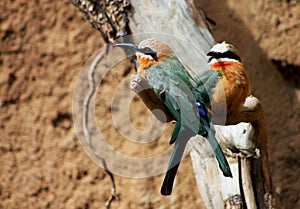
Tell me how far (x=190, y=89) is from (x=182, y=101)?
4 cm

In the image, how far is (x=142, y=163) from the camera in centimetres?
253

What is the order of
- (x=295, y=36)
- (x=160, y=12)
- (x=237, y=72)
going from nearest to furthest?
(x=237, y=72) < (x=160, y=12) < (x=295, y=36)

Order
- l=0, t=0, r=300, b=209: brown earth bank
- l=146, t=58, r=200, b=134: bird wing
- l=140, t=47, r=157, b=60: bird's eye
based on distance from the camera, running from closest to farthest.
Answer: l=146, t=58, r=200, b=134: bird wing → l=140, t=47, r=157, b=60: bird's eye → l=0, t=0, r=300, b=209: brown earth bank

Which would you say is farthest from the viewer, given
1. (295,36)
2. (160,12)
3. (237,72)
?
(295,36)

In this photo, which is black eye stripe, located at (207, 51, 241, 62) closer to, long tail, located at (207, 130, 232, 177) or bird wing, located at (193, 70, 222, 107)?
bird wing, located at (193, 70, 222, 107)

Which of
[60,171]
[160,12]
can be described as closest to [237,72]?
[160,12]

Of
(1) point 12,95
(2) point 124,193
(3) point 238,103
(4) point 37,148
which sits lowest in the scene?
(2) point 124,193

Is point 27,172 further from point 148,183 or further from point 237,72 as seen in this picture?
point 237,72

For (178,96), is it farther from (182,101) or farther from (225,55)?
A: (225,55)

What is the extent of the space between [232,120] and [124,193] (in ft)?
2.86

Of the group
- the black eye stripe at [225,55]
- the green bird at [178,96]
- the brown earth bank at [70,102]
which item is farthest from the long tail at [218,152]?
the brown earth bank at [70,102]

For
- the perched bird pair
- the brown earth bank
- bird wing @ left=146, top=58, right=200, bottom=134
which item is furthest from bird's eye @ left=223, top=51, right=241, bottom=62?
the brown earth bank

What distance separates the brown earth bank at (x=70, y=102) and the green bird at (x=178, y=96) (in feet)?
2.80

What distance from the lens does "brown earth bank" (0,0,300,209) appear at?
2.50 metres
